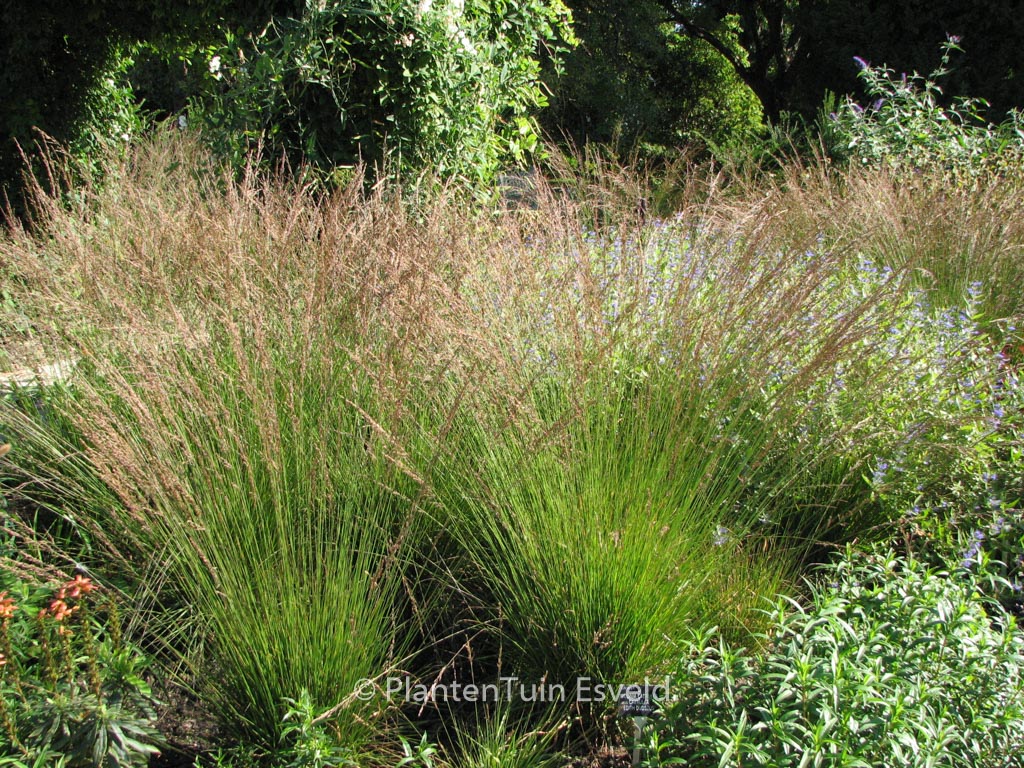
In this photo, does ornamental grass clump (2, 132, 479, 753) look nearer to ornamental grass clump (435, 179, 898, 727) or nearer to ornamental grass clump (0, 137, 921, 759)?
ornamental grass clump (0, 137, 921, 759)

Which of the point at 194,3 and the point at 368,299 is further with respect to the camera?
the point at 194,3

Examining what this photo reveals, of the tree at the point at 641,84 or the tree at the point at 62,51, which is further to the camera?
the tree at the point at 641,84

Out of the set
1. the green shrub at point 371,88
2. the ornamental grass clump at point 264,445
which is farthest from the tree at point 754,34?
the ornamental grass clump at point 264,445

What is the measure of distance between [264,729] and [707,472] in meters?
1.25

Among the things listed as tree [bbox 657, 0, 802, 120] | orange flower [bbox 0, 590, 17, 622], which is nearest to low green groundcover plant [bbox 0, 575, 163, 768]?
orange flower [bbox 0, 590, 17, 622]

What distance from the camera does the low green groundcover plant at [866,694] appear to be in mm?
1604

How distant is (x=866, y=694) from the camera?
1.64 meters

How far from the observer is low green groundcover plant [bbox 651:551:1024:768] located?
1604 mm

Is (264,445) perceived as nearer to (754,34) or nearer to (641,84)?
(641,84)

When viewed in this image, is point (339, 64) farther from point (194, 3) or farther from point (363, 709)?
point (363, 709)

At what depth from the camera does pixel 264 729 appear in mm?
1854

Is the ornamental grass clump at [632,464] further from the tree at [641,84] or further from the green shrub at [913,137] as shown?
the tree at [641,84]

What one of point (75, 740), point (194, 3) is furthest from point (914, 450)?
point (194, 3)

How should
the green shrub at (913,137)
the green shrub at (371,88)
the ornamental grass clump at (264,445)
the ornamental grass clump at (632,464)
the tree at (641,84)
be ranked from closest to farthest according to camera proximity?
the ornamental grass clump at (264,445)
the ornamental grass clump at (632,464)
the green shrub at (371,88)
the green shrub at (913,137)
the tree at (641,84)
